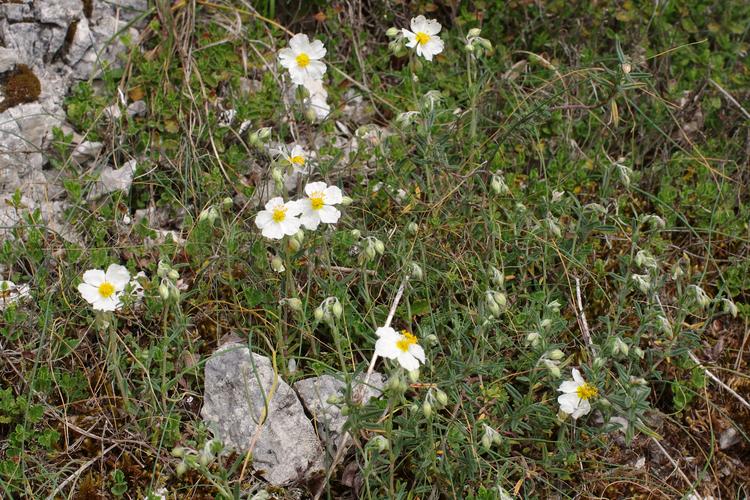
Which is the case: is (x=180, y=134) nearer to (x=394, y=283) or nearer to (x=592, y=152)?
(x=394, y=283)

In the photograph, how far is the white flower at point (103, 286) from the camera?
2977 millimetres

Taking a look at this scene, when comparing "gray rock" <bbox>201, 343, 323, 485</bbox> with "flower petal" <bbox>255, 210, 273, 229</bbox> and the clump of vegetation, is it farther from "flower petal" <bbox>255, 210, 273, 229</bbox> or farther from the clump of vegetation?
"flower petal" <bbox>255, 210, 273, 229</bbox>

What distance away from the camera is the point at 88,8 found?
4.62 m

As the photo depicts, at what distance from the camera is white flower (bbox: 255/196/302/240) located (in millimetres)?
3152

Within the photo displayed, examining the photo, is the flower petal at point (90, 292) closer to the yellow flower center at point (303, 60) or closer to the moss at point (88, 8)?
the yellow flower center at point (303, 60)

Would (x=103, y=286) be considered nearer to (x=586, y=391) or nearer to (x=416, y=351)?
(x=416, y=351)

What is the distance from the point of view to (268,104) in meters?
4.48

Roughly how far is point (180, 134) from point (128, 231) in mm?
649

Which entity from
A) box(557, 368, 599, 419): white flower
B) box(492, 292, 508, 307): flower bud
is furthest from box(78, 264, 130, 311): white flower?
box(557, 368, 599, 419): white flower

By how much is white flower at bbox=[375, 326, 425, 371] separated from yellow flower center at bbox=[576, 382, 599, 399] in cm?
82

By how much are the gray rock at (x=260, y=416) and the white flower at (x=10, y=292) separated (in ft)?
2.99

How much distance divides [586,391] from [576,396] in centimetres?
4

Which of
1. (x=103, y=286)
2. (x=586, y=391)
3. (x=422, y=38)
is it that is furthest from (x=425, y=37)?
(x=103, y=286)

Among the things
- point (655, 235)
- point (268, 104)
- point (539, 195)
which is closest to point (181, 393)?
point (268, 104)
